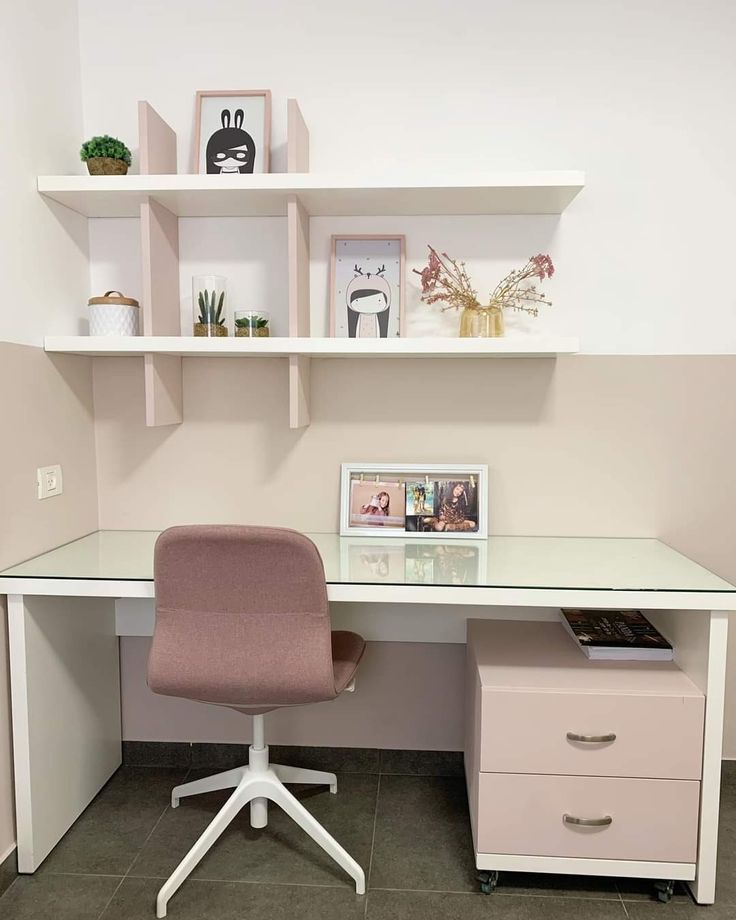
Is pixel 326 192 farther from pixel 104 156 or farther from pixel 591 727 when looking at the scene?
pixel 591 727

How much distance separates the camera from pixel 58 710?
6.71ft

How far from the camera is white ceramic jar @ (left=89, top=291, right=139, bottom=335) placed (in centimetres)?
215

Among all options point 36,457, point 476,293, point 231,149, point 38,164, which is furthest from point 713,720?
point 38,164

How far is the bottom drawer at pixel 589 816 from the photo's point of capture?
1808 millimetres

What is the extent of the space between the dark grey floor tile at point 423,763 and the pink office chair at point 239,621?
2.54 ft

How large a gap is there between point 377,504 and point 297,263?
772 millimetres

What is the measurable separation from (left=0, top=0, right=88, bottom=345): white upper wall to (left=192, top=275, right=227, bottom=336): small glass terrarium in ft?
1.24

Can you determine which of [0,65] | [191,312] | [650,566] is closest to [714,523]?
[650,566]

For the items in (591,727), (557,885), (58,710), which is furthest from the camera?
(58,710)

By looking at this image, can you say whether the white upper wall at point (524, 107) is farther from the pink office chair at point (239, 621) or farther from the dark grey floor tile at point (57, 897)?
the dark grey floor tile at point (57, 897)

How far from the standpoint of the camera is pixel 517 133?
2264 mm

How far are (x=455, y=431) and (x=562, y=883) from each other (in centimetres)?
128

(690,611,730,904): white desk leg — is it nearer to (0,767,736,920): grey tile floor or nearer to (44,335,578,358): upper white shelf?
(0,767,736,920): grey tile floor

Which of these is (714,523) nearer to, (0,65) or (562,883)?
(562,883)
